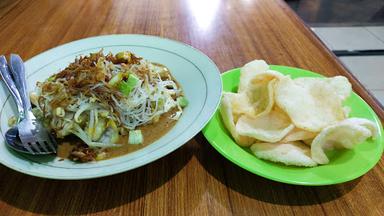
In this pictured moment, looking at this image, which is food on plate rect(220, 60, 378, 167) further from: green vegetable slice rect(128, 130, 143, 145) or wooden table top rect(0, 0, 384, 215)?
green vegetable slice rect(128, 130, 143, 145)

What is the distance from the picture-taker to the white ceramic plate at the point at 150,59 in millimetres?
659

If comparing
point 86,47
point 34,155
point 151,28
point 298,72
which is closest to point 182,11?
point 151,28

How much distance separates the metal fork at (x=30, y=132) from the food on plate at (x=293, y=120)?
19.1 inches

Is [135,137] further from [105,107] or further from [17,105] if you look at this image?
[17,105]

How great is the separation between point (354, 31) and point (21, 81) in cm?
345

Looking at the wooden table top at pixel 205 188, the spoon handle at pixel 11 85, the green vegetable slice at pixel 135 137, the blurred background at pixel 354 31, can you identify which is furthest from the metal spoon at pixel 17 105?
the blurred background at pixel 354 31

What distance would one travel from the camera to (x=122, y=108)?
34.6 inches

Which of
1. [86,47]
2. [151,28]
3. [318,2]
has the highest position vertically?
[86,47]

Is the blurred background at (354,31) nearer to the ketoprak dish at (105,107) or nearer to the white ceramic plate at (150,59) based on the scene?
the white ceramic plate at (150,59)

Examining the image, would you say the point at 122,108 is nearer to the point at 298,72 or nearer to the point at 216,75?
the point at 216,75

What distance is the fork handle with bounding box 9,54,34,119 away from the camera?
2.80ft

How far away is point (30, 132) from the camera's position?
75 cm

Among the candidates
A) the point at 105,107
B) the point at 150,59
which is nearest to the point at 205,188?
the point at 105,107

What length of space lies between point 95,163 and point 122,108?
0.69 ft
